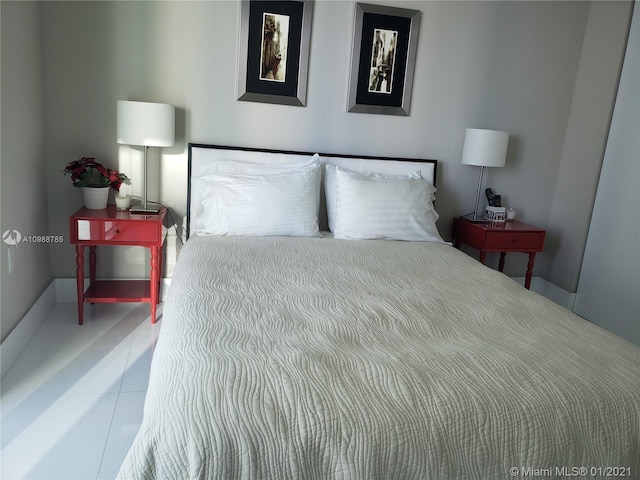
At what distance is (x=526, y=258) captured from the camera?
12.8 ft

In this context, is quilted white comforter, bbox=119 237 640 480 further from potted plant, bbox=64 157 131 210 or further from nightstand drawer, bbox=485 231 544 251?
nightstand drawer, bbox=485 231 544 251

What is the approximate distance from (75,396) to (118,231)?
0.95 meters

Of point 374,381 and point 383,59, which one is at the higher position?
point 383,59

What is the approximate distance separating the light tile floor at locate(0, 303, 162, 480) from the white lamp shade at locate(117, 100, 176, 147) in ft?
3.54

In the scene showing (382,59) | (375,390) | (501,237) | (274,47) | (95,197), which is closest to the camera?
(375,390)

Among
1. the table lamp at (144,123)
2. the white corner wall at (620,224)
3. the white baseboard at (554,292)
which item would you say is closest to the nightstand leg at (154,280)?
the table lamp at (144,123)

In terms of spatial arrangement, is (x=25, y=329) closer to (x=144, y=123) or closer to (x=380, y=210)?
(x=144, y=123)

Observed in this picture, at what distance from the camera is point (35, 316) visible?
272cm

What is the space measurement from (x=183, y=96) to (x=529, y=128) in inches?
97.3

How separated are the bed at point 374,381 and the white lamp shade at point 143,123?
2.94 ft

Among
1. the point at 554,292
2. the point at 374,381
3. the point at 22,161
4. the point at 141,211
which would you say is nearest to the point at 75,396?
the point at 141,211

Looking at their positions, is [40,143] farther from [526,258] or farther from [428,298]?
[526,258]

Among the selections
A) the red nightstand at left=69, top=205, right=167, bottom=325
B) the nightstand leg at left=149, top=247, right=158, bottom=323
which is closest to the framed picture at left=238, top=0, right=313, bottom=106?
the red nightstand at left=69, top=205, right=167, bottom=325

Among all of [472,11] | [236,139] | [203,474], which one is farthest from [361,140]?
[203,474]
